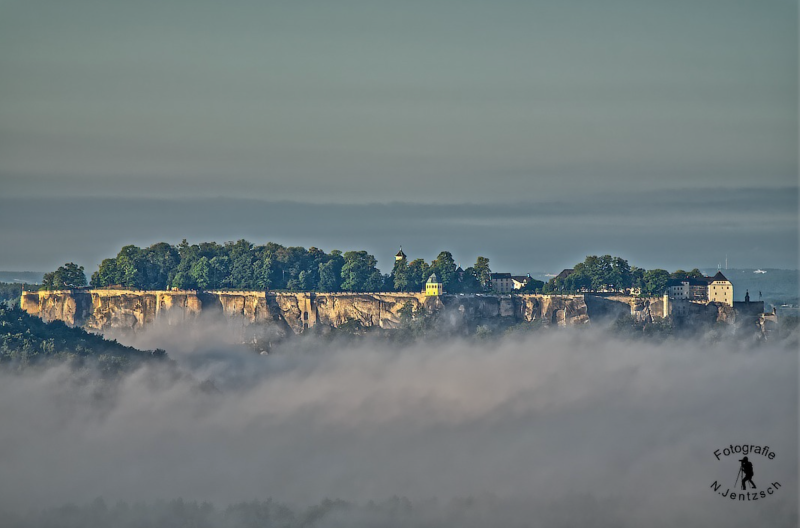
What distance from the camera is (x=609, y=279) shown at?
147750 mm

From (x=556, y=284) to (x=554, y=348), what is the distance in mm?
19761

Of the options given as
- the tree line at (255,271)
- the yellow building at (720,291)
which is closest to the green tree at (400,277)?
the tree line at (255,271)

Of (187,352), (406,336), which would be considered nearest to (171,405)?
(187,352)

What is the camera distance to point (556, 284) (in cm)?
15062

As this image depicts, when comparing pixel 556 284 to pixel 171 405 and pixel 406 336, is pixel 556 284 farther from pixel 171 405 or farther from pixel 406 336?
pixel 171 405

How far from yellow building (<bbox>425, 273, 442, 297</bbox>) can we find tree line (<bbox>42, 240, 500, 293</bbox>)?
2.24 m

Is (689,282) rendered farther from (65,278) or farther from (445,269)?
(65,278)

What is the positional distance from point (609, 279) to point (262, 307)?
29.8m

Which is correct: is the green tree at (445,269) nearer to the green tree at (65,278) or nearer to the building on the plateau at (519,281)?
the building on the plateau at (519,281)

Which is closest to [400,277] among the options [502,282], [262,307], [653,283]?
[262,307]

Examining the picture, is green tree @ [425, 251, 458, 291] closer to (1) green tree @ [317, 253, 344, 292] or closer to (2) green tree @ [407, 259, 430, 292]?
(2) green tree @ [407, 259, 430, 292]

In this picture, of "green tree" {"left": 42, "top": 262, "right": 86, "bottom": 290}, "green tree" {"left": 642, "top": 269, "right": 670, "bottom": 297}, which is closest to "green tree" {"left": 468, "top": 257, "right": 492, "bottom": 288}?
"green tree" {"left": 642, "top": 269, "right": 670, "bottom": 297}

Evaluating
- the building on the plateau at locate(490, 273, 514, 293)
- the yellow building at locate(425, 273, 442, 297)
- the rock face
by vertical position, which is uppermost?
the building on the plateau at locate(490, 273, 514, 293)

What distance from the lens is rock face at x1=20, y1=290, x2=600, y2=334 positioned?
146625 mm
